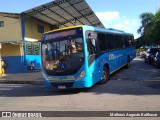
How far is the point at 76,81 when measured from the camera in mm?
11742

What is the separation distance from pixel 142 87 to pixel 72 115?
17.8ft

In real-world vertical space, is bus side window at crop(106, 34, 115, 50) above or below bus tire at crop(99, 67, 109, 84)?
above

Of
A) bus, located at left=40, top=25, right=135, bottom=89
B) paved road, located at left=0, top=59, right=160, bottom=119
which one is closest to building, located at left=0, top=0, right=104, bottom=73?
bus, located at left=40, top=25, right=135, bottom=89

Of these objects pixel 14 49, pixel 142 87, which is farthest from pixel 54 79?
pixel 14 49

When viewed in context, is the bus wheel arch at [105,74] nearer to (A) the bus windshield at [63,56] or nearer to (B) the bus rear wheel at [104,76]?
(B) the bus rear wheel at [104,76]

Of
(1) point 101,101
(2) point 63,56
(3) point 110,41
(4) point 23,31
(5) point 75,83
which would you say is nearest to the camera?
(1) point 101,101

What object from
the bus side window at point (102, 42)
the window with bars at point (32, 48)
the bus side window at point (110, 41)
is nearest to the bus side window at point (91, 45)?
the bus side window at point (102, 42)

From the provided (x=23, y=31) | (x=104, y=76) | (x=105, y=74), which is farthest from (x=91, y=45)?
(x=23, y=31)

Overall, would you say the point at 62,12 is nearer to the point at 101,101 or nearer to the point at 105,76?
the point at 105,76

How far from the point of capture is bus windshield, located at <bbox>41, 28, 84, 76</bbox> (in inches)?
466

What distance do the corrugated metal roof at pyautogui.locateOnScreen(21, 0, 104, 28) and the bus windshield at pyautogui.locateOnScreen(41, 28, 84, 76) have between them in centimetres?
1134

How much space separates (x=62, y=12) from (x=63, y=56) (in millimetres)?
15511

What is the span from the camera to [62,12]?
26.8 metres

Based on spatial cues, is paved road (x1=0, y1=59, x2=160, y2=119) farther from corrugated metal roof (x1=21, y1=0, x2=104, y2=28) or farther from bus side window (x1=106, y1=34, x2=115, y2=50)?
corrugated metal roof (x1=21, y1=0, x2=104, y2=28)
